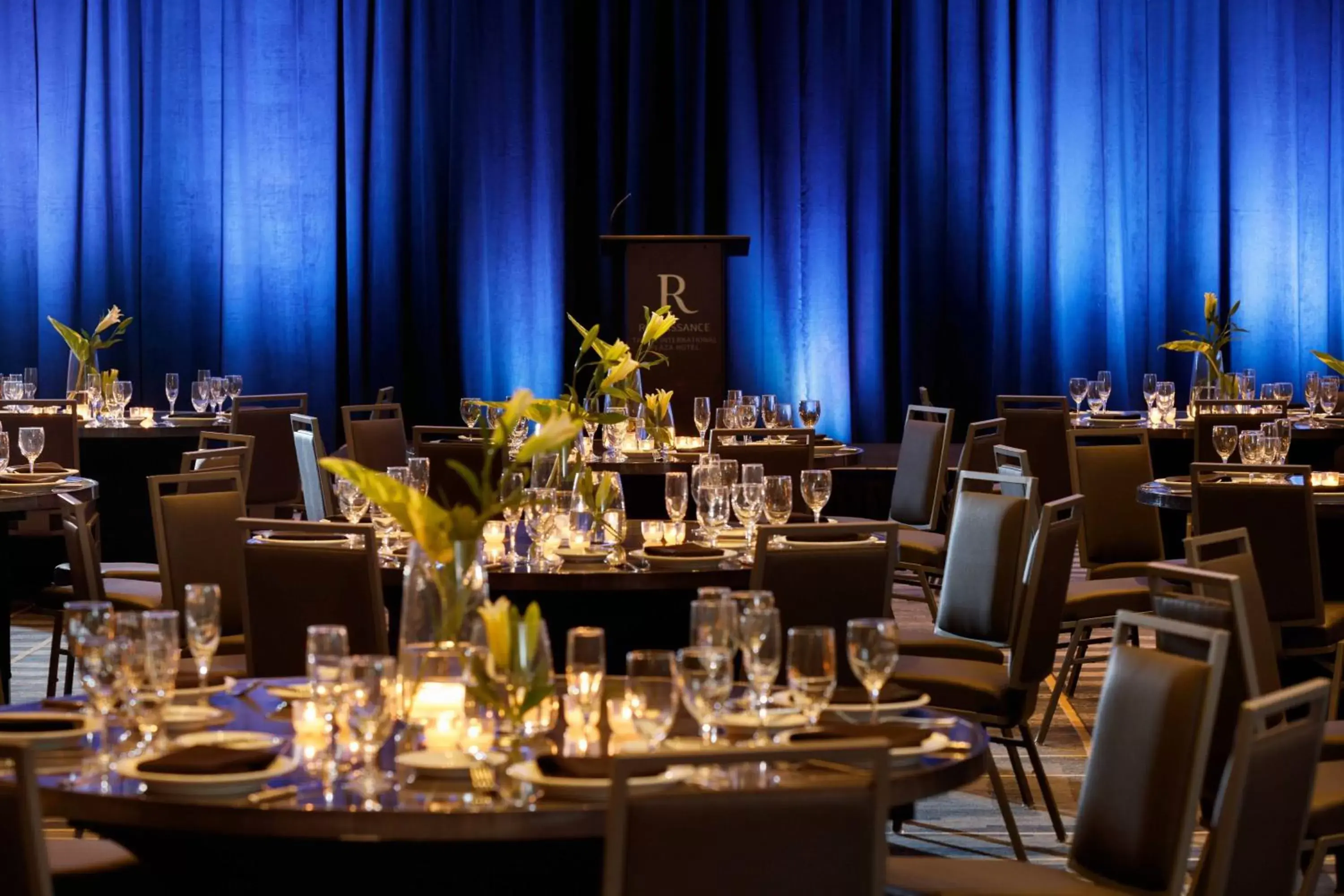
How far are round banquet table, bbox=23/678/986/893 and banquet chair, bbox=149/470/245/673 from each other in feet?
6.44

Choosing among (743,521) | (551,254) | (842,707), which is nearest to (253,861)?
(842,707)

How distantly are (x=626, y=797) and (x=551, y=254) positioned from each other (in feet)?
30.3

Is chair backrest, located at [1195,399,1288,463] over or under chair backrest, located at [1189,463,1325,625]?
over

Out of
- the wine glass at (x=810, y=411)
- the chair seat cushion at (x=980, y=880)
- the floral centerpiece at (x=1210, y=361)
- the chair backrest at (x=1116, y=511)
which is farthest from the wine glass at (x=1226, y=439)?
the chair seat cushion at (x=980, y=880)

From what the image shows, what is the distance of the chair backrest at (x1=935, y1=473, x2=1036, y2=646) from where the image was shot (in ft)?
15.3

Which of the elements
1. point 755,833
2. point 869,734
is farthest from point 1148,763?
point 755,833

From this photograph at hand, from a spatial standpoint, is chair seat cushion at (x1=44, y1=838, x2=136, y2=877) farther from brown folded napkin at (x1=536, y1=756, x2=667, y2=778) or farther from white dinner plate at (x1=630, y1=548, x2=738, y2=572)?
white dinner plate at (x1=630, y1=548, x2=738, y2=572)

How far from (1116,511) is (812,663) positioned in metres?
3.73

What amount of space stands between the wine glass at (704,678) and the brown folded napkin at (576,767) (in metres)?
0.12

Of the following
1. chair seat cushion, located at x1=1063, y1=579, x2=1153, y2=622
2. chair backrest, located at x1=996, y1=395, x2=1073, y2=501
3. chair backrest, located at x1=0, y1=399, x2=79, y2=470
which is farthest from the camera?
chair backrest, located at x1=996, y1=395, x2=1073, y2=501

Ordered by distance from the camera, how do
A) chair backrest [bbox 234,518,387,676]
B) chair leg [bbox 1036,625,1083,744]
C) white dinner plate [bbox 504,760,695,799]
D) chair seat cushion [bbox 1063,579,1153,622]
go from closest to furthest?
white dinner plate [bbox 504,760,695,799] → chair backrest [bbox 234,518,387,676] → chair seat cushion [bbox 1063,579,1153,622] → chair leg [bbox 1036,625,1083,744]

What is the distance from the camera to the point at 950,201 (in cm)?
1117

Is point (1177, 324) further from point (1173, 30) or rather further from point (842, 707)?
point (842, 707)

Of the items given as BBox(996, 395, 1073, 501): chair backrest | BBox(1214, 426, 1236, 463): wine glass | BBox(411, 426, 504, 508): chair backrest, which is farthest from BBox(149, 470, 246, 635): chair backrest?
BBox(996, 395, 1073, 501): chair backrest
